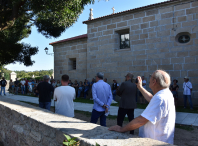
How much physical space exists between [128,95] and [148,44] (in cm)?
821

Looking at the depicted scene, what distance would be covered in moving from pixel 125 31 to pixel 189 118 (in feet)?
27.4

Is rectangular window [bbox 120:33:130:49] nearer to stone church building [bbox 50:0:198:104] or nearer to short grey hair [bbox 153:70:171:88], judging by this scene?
stone church building [bbox 50:0:198:104]

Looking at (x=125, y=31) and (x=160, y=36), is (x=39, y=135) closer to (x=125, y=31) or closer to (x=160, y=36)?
(x=160, y=36)

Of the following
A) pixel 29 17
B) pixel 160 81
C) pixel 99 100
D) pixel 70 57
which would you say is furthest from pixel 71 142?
pixel 70 57

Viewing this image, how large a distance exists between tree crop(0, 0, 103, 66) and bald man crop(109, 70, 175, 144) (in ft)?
27.7

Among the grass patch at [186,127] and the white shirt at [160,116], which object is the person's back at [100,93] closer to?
the white shirt at [160,116]

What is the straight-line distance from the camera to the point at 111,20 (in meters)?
14.0

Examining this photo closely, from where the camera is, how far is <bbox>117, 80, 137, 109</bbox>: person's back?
4.83 m

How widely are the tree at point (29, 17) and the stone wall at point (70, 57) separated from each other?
238 cm

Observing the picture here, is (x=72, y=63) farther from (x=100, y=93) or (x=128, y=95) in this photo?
(x=100, y=93)

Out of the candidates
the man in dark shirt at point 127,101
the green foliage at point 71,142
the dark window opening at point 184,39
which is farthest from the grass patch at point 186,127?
the dark window opening at point 184,39

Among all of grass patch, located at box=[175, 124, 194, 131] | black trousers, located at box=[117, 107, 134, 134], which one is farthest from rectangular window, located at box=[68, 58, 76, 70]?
black trousers, located at box=[117, 107, 134, 134]

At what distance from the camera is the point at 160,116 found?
1.97 meters

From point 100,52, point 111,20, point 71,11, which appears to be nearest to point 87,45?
point 100,52
